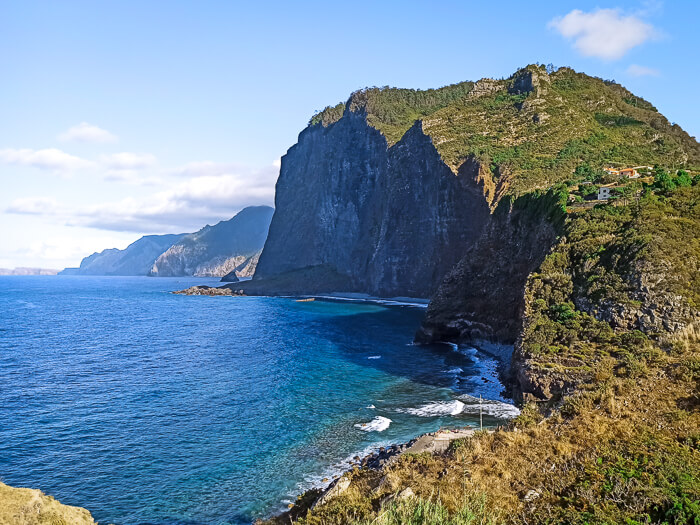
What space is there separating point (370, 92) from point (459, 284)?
5130 inches

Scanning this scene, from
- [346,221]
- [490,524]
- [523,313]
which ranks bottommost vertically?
[490,524]

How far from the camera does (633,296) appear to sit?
4019cm

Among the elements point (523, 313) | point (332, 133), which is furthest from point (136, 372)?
point (332, 133)

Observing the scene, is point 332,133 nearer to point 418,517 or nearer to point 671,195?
point 671,195

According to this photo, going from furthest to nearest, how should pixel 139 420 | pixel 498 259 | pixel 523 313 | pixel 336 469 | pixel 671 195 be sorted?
pixel 498 259, pixel 671 195, pixel 523 313, pixel 139 420, pixel 336 469

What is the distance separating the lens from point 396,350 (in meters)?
69.4

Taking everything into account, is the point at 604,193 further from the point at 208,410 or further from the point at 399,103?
the point at 399,103

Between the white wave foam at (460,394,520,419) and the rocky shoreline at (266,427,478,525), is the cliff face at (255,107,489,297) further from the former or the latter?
the rocky shoreline at (266,427,478,525)

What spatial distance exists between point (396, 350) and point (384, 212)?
76.3 metres

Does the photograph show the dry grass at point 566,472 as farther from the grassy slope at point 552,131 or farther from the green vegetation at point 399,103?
the green vegetation at point 399,103

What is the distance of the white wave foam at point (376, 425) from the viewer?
121ft

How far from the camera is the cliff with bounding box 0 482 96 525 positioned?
50.3 feet

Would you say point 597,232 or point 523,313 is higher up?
point 597,232

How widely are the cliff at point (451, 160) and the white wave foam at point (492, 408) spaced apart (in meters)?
19.6
